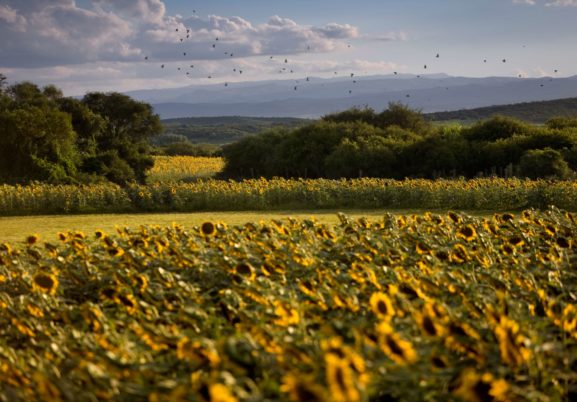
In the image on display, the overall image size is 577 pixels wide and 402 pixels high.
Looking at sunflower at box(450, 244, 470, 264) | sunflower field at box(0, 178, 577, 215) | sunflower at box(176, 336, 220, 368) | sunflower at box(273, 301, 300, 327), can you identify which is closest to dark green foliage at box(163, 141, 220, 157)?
sunflower field at box(0, 178, 577, 215)

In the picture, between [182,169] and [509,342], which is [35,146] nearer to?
[182,169]

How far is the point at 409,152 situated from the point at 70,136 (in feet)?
55.1

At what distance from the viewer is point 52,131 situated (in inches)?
1220

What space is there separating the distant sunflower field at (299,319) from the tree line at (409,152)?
64.1 ft

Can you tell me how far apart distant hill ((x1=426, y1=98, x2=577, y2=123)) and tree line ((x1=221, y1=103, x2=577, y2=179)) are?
134ft

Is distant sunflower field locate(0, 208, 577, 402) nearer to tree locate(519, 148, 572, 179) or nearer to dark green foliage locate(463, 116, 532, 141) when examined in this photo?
tree locate(519, 148, 572, 179)

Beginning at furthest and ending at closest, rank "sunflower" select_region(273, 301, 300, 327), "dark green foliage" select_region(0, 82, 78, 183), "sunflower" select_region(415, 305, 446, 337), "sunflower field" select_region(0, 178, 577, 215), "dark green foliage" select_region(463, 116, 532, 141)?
"dark green foliage" select_region(463, 116, 532, 141) → "dark green foliage" select_region(0, 82, 78, 183) → "sunflower field" select_region(0, 178, 577, 215) → "sunflower" select_region(273, 301, 300, 327) → "sunflower" select_region(415, 305, 446, 337)

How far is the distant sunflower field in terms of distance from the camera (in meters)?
3.01

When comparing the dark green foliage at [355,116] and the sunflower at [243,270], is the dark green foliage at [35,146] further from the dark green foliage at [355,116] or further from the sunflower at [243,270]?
the sunflower at [243,270]

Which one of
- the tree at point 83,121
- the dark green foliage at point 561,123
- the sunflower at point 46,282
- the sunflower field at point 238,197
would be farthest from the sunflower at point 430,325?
the tree at point 83,121

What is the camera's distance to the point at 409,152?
32.1 meters

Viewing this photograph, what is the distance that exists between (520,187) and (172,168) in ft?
96.1

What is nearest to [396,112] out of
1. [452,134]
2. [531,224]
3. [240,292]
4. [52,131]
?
[452,134]

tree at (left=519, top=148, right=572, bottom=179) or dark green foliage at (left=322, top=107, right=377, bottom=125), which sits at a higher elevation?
dark green foliage at (left=322, top=107, right=377, bottom=125)
